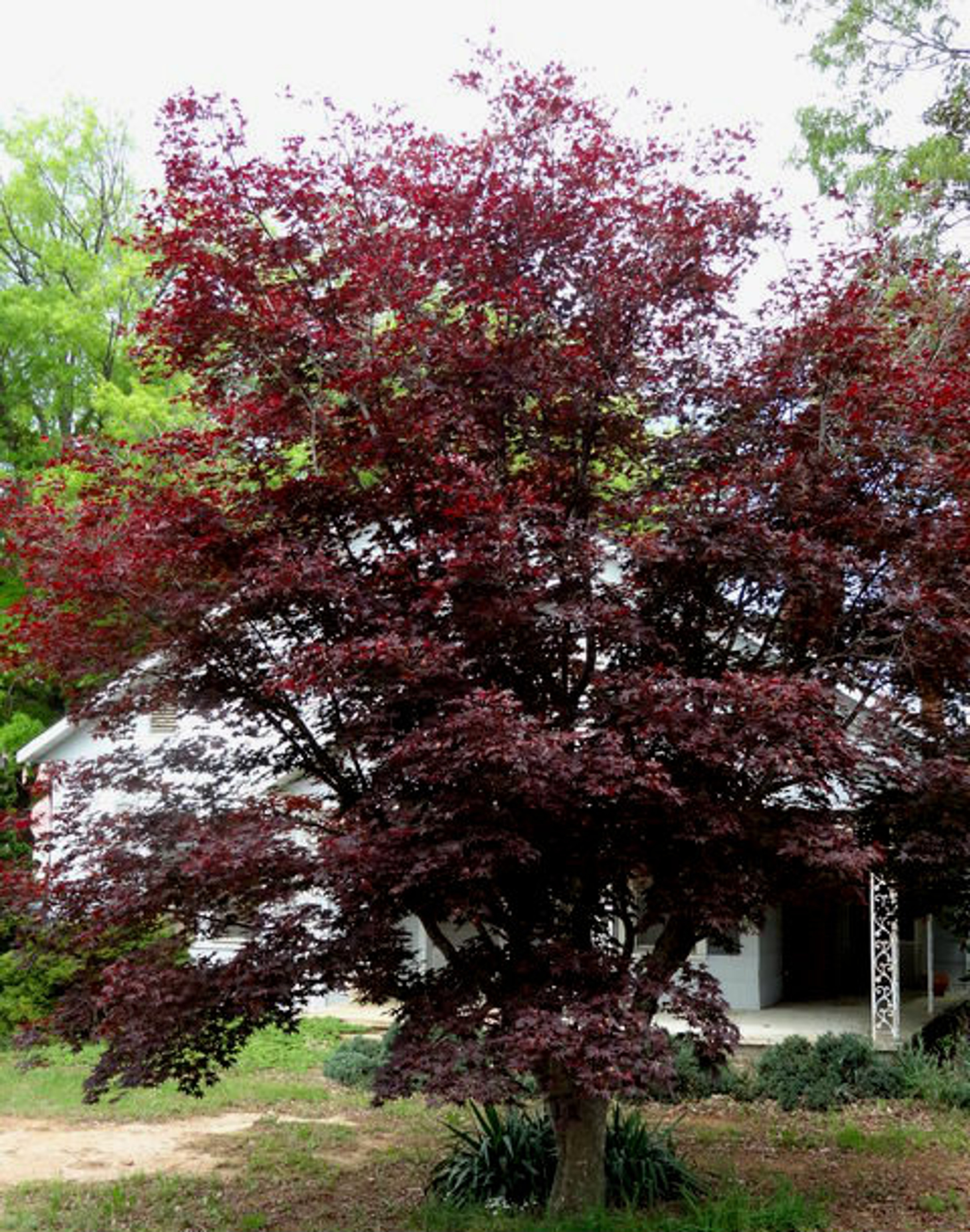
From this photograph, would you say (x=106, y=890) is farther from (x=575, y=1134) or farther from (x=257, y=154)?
(x=257, y=154)

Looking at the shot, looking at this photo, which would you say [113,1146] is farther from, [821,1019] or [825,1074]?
[821,1019]

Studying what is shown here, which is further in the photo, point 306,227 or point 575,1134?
point 575,1134

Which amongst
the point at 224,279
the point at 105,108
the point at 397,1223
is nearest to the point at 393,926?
the point at 397,1223

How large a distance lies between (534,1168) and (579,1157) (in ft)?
2.40

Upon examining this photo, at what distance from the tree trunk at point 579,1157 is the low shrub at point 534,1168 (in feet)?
0.91

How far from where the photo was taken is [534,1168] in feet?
27.1

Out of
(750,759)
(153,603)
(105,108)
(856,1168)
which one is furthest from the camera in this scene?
(105,108)

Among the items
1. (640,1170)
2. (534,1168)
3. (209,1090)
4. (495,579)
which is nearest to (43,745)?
(209,1090)

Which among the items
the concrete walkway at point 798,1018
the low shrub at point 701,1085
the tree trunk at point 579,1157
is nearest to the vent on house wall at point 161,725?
the concrete walkway at point 798,1018

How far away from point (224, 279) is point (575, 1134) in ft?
17.9

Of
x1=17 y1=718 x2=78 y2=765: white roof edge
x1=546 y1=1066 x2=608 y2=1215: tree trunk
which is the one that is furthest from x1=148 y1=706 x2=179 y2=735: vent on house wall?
x1=546 y1=1066 x2=608 y2=1215: tree trunk

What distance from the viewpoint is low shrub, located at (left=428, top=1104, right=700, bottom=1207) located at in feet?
26.3

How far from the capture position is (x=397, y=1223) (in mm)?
7879

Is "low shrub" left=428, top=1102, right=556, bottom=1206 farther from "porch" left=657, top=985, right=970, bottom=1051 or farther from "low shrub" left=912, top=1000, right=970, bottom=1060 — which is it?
"low shrub" left=912, top=1000, right=970, bottom=1060
